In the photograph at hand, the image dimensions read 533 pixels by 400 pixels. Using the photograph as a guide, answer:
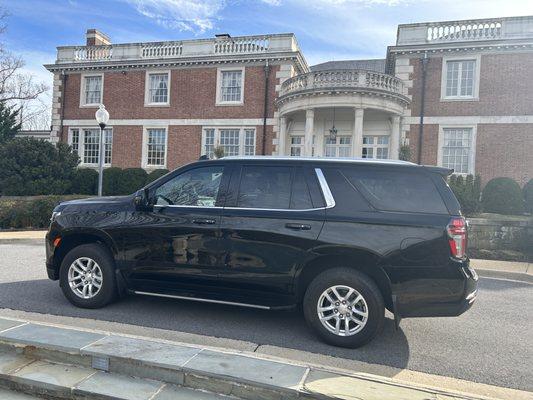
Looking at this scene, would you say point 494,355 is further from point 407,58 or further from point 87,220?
point 407,58

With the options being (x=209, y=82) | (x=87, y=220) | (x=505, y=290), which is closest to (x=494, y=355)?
(x=505, y=290)

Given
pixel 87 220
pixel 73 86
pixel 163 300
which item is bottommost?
pixel 163 300

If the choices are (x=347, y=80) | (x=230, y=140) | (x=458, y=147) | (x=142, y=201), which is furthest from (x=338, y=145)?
(x=142, y=201)

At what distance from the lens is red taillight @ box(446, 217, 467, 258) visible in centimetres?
399

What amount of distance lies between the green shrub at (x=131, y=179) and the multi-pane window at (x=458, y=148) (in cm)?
1529

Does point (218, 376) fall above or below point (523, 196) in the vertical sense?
below

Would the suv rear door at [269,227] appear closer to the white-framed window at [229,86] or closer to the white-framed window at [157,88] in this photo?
the white-framed window at [229,86]

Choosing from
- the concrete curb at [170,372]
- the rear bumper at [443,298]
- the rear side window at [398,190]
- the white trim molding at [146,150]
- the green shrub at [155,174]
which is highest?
the white trim molding at [146,150]

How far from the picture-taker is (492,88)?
61.1 ft

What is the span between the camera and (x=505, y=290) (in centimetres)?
737

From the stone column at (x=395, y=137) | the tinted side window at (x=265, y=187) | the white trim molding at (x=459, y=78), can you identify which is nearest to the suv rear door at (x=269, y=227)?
the tinted side window at (x=265, y=187)

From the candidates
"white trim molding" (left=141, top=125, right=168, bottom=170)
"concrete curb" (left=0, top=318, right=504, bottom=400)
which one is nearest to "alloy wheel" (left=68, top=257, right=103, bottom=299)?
"concrete curb" (left=0, top=318, right=504, bottom=400)

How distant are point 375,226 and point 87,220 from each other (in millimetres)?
3500

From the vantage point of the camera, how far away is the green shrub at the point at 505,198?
16219mm
